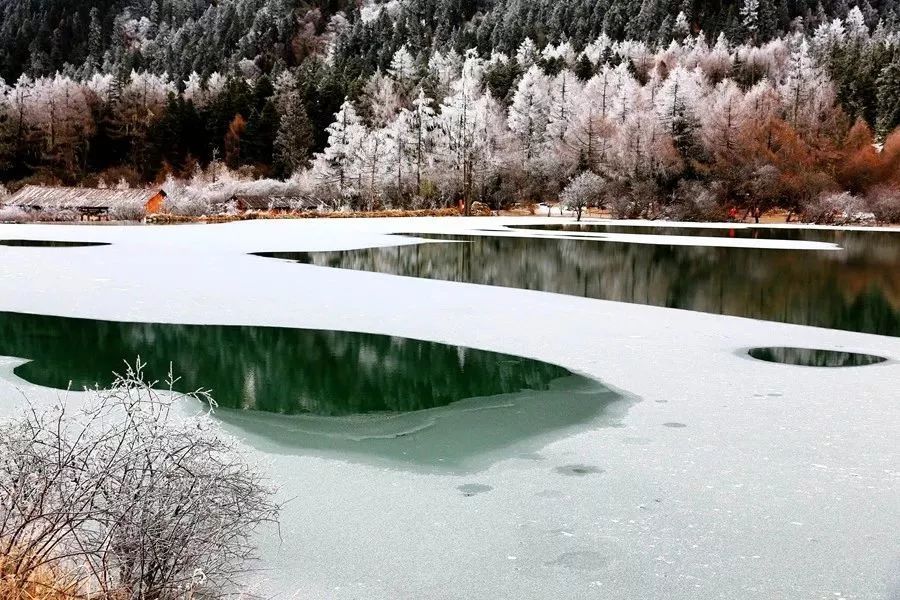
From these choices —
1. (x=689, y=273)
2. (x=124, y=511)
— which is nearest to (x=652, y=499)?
(x=124, y=511)

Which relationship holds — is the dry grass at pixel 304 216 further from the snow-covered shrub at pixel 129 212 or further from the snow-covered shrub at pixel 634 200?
the snow-covered shrub at pixel 634 200

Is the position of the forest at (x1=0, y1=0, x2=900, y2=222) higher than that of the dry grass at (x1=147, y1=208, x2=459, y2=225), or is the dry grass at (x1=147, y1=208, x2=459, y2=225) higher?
the forest at (x1=0, y1=0, x2=900, y2=222)

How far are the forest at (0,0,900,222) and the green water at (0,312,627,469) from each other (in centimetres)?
4775

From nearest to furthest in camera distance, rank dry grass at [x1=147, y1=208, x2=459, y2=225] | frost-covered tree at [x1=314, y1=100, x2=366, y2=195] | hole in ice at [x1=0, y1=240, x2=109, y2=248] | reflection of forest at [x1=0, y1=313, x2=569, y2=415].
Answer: reflection of forest at [x1=0, y1=313, x2=569, y2=415] < hole in ice at [x1=0, y1=240, x2=109, y2=248] < dry grass at [x1=147, y1=208, x2=459, y2=225] < frost-covered tree at [x1=314, y1=100, x2=366, y2=195]

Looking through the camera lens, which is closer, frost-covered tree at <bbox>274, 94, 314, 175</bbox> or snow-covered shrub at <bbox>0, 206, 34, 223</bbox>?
snow-covered shrub at <bbox>0, 206, 34, 223</bbox>

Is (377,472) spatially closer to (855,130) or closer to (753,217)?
(753,217)

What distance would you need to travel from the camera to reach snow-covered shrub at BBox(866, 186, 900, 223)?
59188mm

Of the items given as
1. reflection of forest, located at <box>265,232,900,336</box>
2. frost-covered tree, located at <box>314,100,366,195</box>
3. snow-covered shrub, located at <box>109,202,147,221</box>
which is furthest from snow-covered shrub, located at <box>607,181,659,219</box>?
snow-covered shrub, located at <box>109,202,147,221</box>

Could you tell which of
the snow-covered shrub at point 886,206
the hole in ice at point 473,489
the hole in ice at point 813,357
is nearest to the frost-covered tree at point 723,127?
the snow-covered shrub at point 886,206

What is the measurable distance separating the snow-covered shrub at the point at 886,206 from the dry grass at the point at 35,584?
6367cm

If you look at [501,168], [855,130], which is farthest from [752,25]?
[501,168]

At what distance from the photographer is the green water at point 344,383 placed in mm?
7719

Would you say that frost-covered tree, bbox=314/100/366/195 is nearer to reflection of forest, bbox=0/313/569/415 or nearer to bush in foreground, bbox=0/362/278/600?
reflection of forest, bbox=0/313/569/415

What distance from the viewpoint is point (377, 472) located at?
6734mm
